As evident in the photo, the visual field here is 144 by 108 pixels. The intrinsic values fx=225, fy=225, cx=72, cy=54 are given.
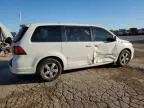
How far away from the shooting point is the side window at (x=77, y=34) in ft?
23.9

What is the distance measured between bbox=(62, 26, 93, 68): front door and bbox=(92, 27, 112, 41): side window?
10.1 inches

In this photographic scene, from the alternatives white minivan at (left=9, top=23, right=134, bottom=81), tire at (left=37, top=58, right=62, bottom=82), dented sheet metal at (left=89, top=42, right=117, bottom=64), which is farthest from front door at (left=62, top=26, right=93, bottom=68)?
tire at (left=37, top=58, right=62, bottom=82)

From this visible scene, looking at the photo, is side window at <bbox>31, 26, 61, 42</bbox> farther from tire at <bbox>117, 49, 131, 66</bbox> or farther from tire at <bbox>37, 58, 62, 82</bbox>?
tire at <bbox>117, 49, 131, 66</bbox>

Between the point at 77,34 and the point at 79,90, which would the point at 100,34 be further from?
the point at 79,90

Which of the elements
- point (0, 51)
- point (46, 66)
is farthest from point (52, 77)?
point (0, 51)

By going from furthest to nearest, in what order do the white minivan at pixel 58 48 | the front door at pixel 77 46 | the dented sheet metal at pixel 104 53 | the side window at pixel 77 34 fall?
the dented sheet metal at pixel 104 53, the side window at pixel 77 34, the front door at pixel 77 46, the white minivan at pixel 58 48

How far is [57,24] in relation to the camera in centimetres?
714

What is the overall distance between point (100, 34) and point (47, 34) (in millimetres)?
2139

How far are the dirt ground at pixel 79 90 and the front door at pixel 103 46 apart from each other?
0.46 meters

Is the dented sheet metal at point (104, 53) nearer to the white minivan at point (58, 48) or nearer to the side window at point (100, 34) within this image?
the white minivan at point (58, 48)

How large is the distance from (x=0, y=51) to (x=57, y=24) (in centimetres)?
782

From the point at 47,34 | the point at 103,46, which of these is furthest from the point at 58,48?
the point at 103,46

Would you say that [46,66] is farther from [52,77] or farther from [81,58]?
[81,58]

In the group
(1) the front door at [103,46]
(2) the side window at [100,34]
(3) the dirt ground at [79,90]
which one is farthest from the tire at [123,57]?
(2) the side window at [100,34]
